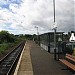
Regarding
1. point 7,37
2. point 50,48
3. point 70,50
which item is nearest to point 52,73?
point 70,50

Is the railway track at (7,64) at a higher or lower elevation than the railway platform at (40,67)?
lower

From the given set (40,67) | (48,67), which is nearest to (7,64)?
(40,67)

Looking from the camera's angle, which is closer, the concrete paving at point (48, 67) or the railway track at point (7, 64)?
the concrete paving at point (48, 67)

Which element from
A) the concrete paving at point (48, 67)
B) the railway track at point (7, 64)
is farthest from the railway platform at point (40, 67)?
the railway track at point (7, 64)

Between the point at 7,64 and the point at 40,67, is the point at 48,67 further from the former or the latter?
the point at 7,64

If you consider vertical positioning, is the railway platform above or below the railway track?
above

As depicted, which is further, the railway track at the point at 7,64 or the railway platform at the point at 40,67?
the railway track at the point at 7,64

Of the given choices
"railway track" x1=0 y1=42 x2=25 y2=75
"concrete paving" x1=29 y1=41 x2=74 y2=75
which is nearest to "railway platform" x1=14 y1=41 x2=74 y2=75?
"concrete paving" x1=29 y1=41 x2=74 y2=75

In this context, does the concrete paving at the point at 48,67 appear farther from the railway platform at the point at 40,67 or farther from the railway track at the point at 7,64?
the railway track at the point at 7,64

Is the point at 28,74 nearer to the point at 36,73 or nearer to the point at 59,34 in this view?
the point at 36,73

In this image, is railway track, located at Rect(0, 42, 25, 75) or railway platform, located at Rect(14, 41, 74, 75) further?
railway track, located at Rect(0, 42, 25, 75)

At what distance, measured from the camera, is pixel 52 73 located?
42.0ft

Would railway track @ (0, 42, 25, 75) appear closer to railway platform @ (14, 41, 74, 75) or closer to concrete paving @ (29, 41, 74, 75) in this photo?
railway platform @ (14, 41, 74, 75)

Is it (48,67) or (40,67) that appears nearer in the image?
(48,67)
